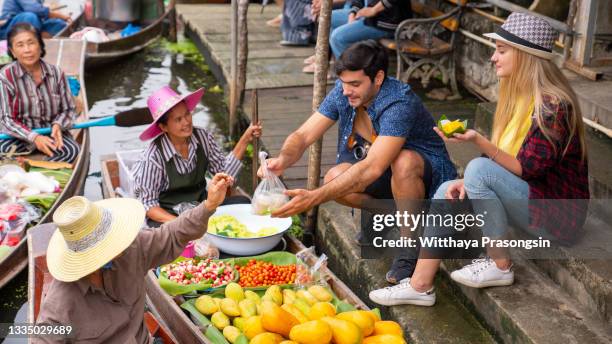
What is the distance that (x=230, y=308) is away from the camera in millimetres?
3959

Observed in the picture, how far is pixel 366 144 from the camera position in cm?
445

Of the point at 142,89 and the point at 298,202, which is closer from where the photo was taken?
the point at 298,202

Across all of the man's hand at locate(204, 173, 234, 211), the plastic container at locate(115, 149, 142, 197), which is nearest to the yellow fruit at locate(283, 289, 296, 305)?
the man's hand at locate(204, 173, 234, 211)

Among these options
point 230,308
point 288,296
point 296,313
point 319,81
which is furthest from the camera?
point 319,81

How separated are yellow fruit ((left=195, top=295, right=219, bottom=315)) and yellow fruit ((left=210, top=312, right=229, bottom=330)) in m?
0.08

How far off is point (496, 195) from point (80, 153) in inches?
155

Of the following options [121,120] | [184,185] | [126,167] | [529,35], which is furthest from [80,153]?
[529,35]

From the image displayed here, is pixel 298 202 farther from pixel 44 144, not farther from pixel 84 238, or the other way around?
pixel 44 144

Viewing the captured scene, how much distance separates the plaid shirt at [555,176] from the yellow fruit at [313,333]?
1148mm

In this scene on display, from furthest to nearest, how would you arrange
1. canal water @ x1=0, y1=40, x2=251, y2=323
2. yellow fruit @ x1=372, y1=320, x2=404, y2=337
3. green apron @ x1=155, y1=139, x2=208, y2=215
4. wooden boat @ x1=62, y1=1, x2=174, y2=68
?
wooden boat @ x1=62, y1=1, x2=174, y2=68 < canal water @ x1=0, y1=40, x2=251, y2=323 < green apron @ x1=155, y1=139, x2=208, y2=215 < yellow fruit @ x1=372, y1=320, x2=404, y2=337

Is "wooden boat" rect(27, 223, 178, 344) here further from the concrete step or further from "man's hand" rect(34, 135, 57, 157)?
"man's hand" rect(34, 135, 57, 157)

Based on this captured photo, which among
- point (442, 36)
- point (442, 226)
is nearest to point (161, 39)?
point (442, 36)

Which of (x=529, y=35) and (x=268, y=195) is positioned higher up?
(x=529, y=35)

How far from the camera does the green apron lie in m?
4.92
